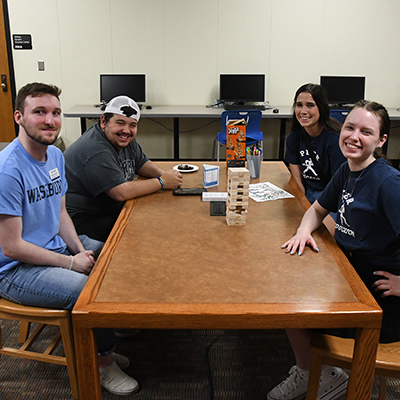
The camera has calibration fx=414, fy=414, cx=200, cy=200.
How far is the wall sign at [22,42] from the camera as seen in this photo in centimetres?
494

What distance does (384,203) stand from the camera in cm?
134

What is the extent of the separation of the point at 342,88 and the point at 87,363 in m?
4.75

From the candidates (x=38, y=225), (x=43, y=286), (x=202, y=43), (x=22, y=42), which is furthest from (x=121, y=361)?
(x=22, y=42)

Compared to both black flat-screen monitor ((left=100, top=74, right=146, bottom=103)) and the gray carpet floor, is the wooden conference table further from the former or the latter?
black flat-screen monitor ((left=100, top=74, right=146, bottom=103))

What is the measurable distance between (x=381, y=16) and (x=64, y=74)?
12.9 feet

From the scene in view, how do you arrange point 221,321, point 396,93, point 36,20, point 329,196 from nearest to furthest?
point 221,321 < point 329,196 < point 36,20 < point 396,93

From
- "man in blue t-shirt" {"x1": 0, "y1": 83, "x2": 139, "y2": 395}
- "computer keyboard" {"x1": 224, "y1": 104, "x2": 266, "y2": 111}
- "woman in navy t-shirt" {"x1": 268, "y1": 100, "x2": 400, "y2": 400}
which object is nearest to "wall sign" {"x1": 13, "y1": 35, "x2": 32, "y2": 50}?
"computer keyboard" {"x1": 224, "y1": 104, "x2": 266, "y2": 111}

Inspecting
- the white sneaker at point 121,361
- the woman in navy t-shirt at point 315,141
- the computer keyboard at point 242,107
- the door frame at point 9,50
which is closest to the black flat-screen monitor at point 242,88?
the computer keyboard at point 242,107

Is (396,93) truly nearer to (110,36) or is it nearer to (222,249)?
(110,36)

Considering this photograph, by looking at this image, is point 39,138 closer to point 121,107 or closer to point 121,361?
point 121,107

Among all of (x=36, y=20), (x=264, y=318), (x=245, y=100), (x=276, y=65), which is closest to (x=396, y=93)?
(x=276, y=65)

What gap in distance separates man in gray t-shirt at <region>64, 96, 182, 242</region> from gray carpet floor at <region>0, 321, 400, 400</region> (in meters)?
0.61

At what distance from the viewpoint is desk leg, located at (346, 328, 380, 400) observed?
1.12 metres

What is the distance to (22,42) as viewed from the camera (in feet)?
16.3
